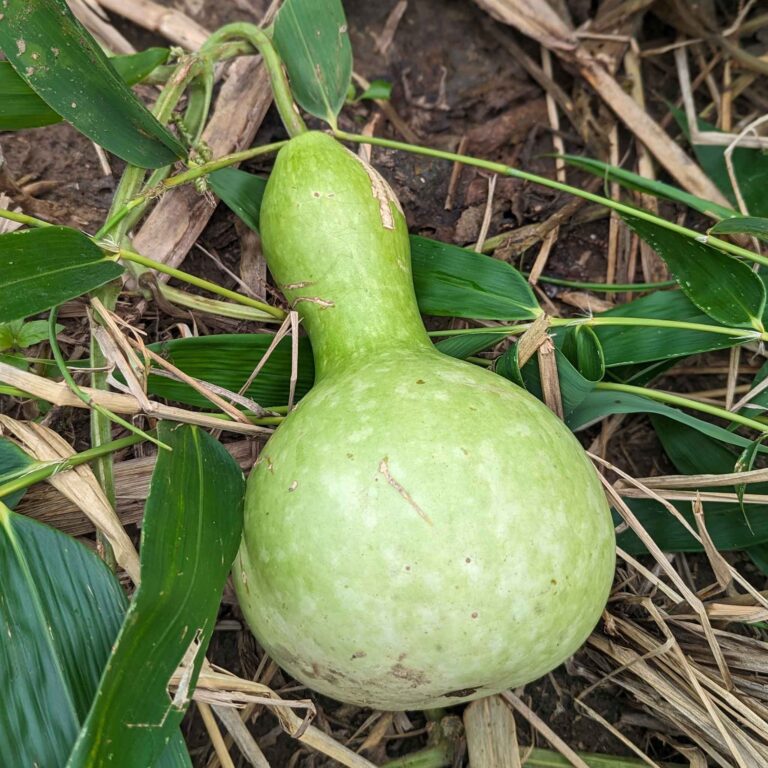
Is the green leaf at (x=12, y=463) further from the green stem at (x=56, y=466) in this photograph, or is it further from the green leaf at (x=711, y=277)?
the green leaf at (x=711, y=277)

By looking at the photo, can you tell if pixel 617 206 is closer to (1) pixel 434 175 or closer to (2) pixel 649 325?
(2) pixel 649 325

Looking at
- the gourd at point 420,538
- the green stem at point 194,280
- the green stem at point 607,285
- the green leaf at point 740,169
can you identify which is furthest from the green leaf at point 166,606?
the green leaf at point 740,169

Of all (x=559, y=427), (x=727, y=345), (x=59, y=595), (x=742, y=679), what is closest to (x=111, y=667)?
(x=59, y=595)

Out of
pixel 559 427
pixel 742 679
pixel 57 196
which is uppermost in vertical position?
pixel 57 196

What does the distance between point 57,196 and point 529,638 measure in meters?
1.45

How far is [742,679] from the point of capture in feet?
4.76

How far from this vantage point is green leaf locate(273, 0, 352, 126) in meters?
1.64

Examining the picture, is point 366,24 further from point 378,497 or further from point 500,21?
point 378,497

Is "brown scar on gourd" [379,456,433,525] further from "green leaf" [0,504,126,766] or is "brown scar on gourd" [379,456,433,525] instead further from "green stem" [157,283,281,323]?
"green stem" [157,283,281,323]

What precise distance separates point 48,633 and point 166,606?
9.5 inches

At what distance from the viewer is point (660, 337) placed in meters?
1.56

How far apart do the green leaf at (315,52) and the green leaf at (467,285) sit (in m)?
0.38

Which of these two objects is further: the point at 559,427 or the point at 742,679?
the point at 742,679

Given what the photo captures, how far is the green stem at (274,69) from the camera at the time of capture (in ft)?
5.20
